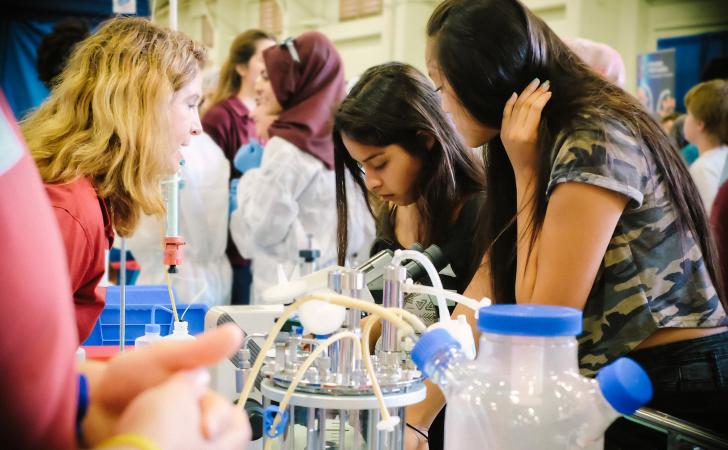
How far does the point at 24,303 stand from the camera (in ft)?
1.51

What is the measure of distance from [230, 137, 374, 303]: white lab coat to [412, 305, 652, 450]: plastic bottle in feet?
6.20

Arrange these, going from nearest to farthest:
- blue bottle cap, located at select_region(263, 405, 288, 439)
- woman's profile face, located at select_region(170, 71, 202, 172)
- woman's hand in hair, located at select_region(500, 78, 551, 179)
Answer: blue bottle cap, located at select_region(263, 405, 288, 439) < woman's hand in hair, located at select_region(500, 78, 551, 179) < woman's profile face, located at select_region(170, 71, 202, 172)

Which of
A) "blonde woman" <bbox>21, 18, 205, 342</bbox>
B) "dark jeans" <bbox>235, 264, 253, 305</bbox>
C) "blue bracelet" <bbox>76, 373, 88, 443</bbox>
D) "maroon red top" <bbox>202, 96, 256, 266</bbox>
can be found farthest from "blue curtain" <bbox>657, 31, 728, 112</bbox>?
"blue bracelet" <bbox>76, 373, 88, 443</bbox>

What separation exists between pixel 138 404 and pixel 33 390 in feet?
0.28

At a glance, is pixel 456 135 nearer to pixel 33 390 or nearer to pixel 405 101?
pixel 405 101

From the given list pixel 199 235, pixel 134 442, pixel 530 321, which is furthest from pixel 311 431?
pixel 199 235

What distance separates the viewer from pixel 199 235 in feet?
9.37

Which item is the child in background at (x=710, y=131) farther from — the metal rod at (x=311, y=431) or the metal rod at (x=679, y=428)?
the metal rod at (x=311, y=431)

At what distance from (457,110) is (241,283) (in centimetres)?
207

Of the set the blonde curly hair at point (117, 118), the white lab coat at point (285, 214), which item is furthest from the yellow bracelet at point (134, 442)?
the white lab coat at point (285, 214)

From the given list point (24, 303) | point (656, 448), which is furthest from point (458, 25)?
point (24, 303)

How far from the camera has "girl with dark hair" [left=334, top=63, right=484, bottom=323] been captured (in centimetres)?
166

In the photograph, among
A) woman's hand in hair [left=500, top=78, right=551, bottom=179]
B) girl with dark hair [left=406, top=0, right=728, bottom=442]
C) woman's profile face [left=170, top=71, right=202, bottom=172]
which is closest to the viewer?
girl with dark hair [left=406, top=0, right=728, bottom=442]

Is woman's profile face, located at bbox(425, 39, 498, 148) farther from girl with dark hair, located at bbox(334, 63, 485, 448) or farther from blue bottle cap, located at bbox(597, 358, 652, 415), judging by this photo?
blue bottle cap, located at bbox(597, 358, 652, 415)
